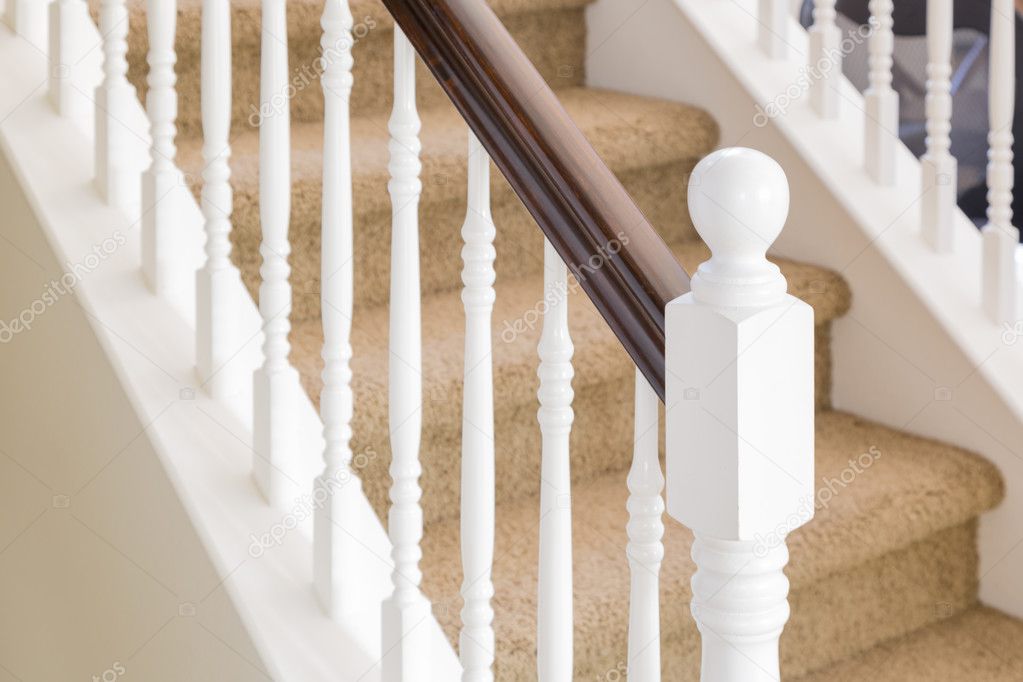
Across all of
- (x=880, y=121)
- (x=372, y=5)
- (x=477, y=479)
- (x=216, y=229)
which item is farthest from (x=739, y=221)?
(x=372, y=5)

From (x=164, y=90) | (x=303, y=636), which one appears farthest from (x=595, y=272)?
(x=164, y=90)

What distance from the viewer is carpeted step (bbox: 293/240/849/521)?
5.26ft

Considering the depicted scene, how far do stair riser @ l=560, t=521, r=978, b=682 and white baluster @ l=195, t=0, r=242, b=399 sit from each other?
56 centimetres

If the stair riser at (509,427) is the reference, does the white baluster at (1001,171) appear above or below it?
→ above

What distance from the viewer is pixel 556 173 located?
1081 mm

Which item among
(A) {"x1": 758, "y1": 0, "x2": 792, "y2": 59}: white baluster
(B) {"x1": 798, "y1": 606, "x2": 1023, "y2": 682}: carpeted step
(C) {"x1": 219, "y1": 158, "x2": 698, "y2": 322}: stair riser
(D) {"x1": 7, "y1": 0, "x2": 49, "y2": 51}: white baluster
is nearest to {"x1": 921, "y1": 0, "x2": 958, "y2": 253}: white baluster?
(A) {"x1": 758, "y1": 0, "x2": 792, "y2": 59}: white baluster

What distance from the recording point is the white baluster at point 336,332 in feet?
4.17

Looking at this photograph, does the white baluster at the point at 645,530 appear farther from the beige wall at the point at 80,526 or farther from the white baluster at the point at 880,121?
the white baluster at the point at 880,121

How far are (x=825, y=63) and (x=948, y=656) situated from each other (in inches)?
37.9

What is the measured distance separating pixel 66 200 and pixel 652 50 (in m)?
1.17

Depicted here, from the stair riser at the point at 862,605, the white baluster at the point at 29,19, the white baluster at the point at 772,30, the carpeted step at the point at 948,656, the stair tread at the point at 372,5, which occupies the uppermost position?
the white baluster at the point at 29,19

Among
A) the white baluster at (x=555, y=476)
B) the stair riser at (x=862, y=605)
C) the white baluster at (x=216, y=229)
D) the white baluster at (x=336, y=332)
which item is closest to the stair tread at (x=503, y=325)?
the white baluster at (x=216, y=229)

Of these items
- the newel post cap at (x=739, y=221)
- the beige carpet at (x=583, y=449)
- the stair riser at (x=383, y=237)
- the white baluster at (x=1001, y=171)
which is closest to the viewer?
the newel post cap at (x=739, y=221)

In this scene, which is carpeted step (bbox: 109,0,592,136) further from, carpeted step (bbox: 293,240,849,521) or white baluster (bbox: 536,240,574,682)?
white baluster (bbox: 536,240,574,682)
